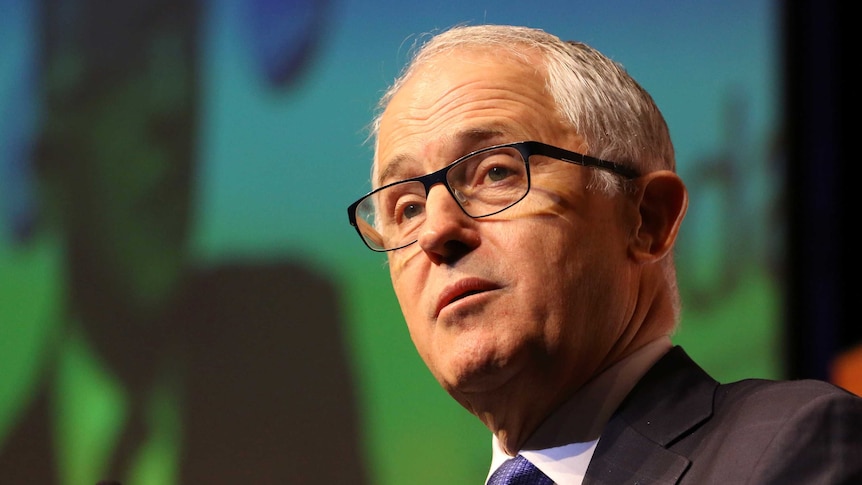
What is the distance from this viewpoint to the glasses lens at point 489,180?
5.12 ft

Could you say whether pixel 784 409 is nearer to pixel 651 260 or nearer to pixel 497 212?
pixel 651 260

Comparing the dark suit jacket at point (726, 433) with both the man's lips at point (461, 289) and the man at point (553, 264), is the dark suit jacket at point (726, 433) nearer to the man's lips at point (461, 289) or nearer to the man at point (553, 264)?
the man at point (553, 264)

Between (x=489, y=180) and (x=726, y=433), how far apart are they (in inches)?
21.9

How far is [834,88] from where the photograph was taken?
252 cm

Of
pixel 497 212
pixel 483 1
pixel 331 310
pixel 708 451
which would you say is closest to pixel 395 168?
pixel 497 212

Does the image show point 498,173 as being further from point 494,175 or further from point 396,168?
point 396,168

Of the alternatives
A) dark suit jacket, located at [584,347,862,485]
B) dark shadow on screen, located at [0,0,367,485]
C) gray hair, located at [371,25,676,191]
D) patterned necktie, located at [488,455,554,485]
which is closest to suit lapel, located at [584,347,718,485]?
dark suit jacket, located at [584,347,862,485]

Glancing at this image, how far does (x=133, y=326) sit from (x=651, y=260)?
5.29ft

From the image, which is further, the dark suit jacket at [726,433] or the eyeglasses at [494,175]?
the eyeglasses at [494,175]

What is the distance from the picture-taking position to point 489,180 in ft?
5.17

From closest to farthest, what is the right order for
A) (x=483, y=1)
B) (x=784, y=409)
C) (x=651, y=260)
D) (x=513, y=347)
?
(x=784, y=409) < (x=513, y=347) < (x=651, y=260) < (x=483, y=1)

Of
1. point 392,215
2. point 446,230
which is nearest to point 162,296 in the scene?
point 392,215

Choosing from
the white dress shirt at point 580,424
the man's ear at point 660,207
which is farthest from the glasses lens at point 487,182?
the white dress shirt at point 580,424

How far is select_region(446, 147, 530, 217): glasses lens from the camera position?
1561 millimetres
